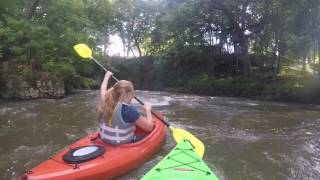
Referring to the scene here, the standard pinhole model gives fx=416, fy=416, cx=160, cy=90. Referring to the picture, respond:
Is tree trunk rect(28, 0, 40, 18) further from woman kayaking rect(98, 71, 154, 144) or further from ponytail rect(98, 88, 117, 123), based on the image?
ponytail rect(98, 88, 117, 123)

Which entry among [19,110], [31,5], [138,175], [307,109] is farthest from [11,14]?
[138,175]

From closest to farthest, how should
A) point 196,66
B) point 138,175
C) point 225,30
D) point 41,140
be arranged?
point 138,175, point 41,140, point 225,30, point 196,66

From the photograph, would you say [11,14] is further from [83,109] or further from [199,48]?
[199,48]

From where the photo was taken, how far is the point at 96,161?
498 cm

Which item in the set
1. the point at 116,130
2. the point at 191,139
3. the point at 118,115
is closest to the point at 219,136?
the point at 191,139

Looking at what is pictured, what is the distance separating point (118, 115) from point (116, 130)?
0.98 feet

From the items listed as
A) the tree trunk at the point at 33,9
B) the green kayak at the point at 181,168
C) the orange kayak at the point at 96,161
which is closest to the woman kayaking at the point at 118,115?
the orange kayak at the point at 96,161

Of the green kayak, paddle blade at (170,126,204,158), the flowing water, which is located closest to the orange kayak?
the flowing water

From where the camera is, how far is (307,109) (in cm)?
1392

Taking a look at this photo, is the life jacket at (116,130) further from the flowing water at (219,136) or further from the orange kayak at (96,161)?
the flowing water at (219,136)

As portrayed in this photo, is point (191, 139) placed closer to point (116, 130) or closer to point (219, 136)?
point (116, 130)

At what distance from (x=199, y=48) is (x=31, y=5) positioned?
9419 millimetres

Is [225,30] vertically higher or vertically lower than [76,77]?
higher

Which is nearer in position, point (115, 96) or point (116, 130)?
point (115, 96)
